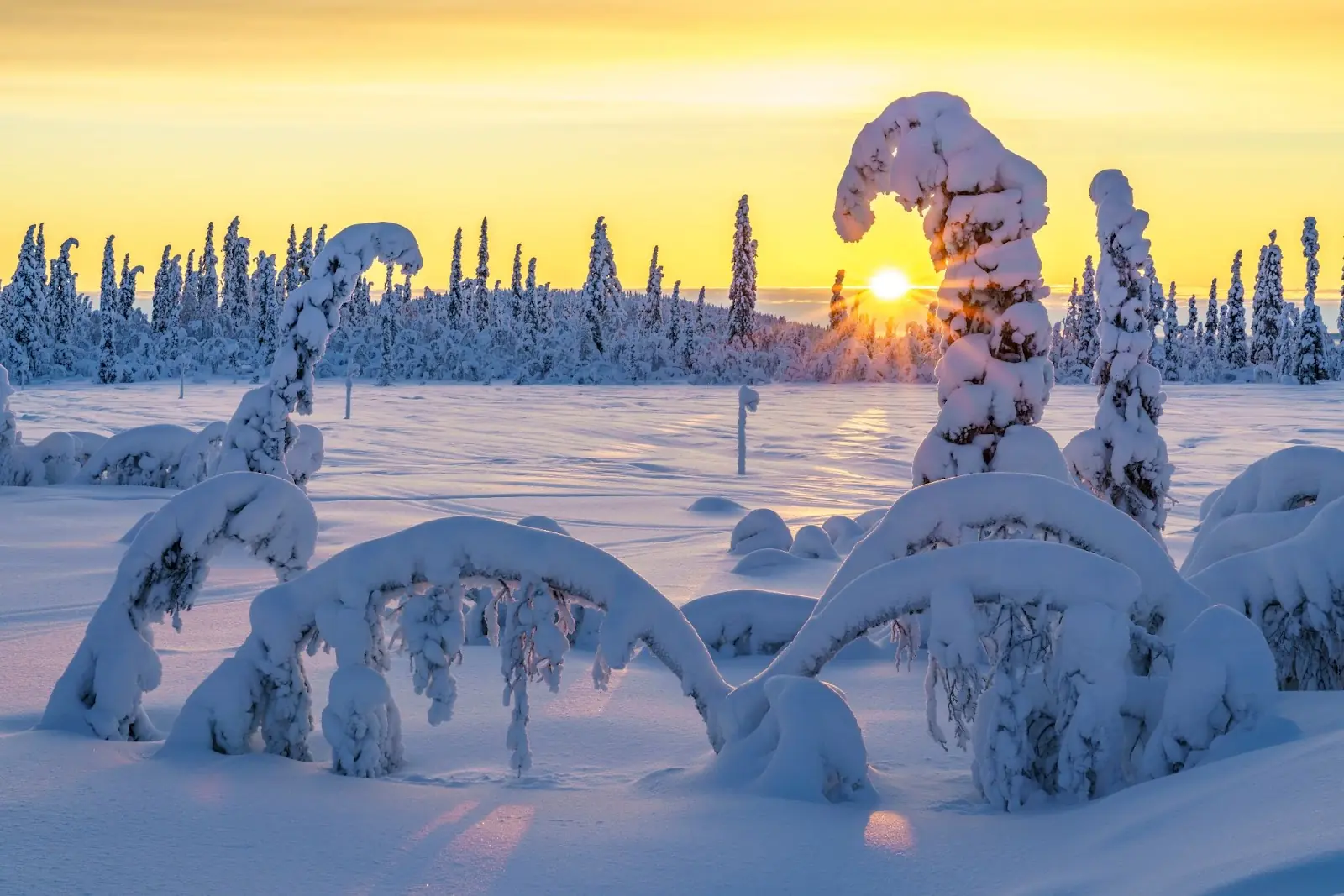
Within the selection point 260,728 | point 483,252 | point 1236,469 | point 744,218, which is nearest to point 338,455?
point 1236,469

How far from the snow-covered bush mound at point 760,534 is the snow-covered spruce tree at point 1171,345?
56.1 meters

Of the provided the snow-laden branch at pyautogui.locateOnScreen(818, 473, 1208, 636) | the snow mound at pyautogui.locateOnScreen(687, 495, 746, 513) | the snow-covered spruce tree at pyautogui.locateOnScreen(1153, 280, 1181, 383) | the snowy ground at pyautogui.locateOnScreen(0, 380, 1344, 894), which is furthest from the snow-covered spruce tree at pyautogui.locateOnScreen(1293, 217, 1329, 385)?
the snow-laden branch at pyautogui.locateOnScreen(818, 473, 1208, 636)

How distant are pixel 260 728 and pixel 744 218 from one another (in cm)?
7653

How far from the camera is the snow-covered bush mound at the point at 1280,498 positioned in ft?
18.4

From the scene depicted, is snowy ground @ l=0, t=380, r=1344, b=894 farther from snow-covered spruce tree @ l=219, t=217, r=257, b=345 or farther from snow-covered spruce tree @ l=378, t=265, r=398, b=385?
snow-covered spruce tree @ l=219, t=217, r=257, b=345

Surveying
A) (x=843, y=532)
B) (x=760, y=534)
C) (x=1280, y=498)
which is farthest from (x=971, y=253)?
(x=843, y=532)

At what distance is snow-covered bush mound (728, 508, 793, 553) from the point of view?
11.4m

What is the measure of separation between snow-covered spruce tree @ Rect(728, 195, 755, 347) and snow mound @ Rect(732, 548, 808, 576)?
62382 mm

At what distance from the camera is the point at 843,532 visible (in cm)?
1205

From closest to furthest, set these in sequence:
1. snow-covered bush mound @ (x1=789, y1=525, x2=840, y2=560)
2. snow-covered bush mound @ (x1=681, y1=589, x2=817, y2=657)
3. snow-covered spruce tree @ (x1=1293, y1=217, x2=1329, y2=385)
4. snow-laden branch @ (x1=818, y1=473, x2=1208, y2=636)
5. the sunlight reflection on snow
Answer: the sunlight reflection on snow, snow-laden branch @ (x1=818, y1=473, x2=1208, y2=636), snow-covered bush mound @ (x1=681, y1=589, x2=817, y2=657), snow-covered bush mound @ (x1=789, y1=525, x2=840, y2=560), snow-covered spruce tree @ (x1=1293, y1=217, x2=1329, y2=385)

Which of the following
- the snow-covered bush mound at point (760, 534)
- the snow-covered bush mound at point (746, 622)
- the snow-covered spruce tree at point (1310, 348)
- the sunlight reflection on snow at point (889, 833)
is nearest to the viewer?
the sunlight reflection on snow at point (889, 833)

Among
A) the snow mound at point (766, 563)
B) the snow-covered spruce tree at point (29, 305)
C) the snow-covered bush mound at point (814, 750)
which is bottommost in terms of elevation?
the snow mound at point (766, 563)

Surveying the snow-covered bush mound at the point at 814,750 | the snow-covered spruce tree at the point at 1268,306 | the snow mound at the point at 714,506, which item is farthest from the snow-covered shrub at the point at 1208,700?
the snow-covered spruce tree at the point at 1268,306

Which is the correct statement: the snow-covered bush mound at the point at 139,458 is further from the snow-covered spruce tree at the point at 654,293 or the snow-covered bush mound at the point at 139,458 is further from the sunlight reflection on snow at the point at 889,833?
the snow-covered spruce tree at the point at 654,293
